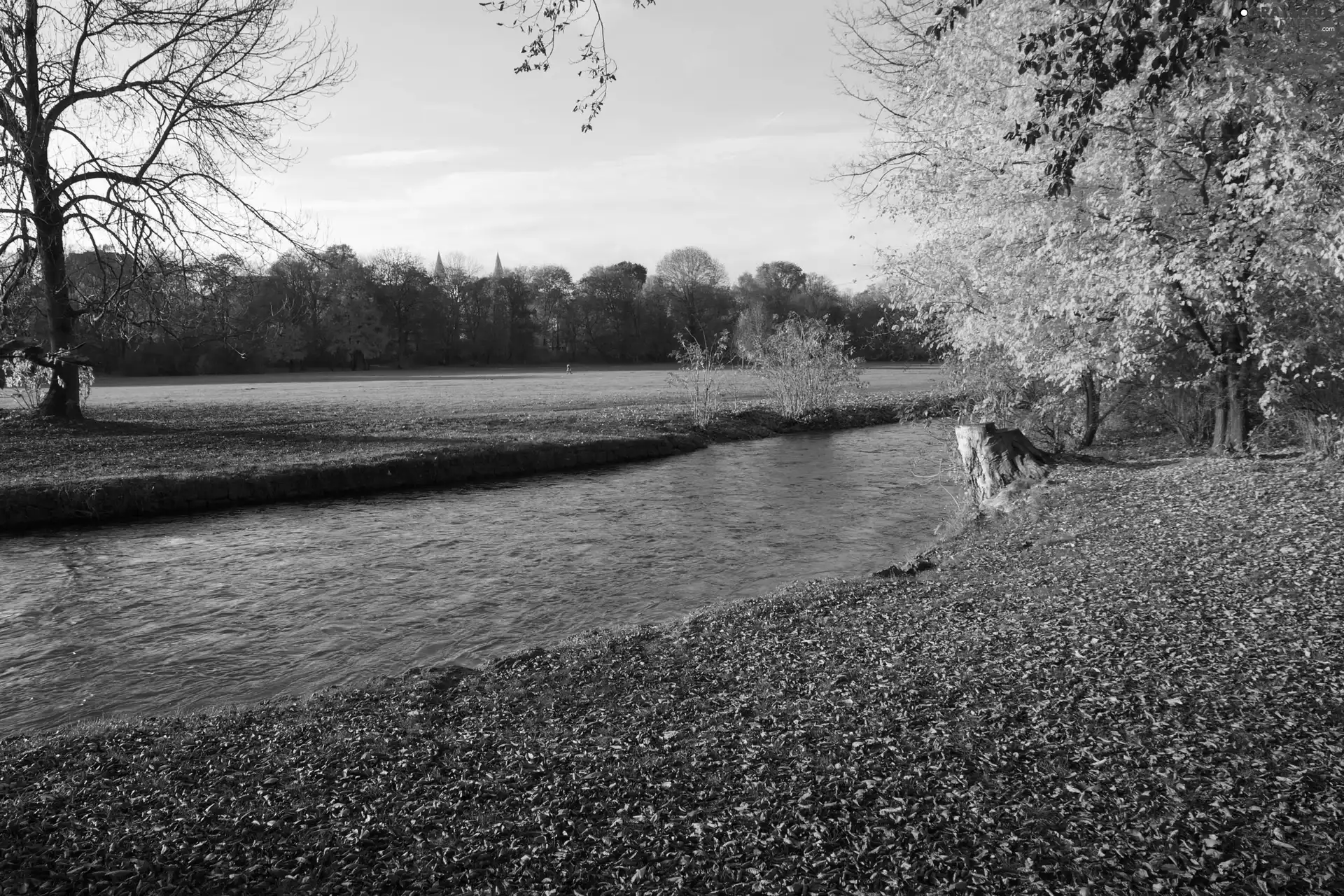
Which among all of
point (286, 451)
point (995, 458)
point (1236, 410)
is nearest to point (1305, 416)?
point (1236, 410)

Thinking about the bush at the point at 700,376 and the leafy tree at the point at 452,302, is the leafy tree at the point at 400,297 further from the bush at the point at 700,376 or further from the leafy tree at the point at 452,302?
the bush at the point at 700,376

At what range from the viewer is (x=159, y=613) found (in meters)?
10.6

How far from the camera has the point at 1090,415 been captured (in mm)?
20891

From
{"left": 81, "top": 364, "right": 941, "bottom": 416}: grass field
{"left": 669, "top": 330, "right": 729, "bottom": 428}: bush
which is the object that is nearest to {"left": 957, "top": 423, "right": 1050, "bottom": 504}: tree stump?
{"left": 81, "top": 364, "right": 941, "bottom": 416}: grass field

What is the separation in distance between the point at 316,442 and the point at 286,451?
155 centimetres

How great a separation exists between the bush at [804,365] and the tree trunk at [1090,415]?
1289 cm

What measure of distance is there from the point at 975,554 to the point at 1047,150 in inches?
221

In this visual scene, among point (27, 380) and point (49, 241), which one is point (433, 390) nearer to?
point (27, 380)

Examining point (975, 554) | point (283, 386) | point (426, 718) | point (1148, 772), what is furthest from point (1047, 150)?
point (283, 386)

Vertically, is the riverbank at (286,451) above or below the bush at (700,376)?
below

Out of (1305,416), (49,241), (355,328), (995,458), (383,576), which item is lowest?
(383,576)

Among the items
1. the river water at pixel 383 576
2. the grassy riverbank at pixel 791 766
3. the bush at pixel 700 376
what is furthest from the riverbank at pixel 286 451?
the grassy riverbank at pixel 791 766

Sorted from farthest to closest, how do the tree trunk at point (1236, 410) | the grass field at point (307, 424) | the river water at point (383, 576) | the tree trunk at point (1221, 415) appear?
the grass field at point (307, 424) < the tree trunk at point (1221, 415) < the tree trunk at point (1236, 410) < the river water at point (383, 576)

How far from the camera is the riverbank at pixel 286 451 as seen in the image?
16719 mm
